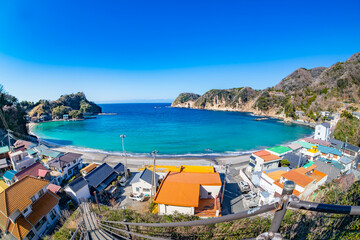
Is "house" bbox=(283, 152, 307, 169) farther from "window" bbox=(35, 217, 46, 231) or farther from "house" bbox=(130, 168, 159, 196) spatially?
"window" bbox=(35, 217, 46, 231)

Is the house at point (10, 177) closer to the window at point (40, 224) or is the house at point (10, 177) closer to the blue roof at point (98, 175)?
the blue roof at point (98, 175)

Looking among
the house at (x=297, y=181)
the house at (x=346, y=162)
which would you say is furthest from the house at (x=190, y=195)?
the house at (x=346, y=162)

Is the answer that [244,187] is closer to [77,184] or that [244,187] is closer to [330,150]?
[330,150]

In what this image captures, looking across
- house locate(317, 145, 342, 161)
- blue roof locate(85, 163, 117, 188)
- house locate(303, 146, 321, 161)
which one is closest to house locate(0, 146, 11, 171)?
blue roof locate(85, 163, 117, 188)

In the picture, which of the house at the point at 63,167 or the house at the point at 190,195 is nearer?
the house at the point at 190,195

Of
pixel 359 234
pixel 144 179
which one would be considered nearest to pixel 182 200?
pixel 144 179
